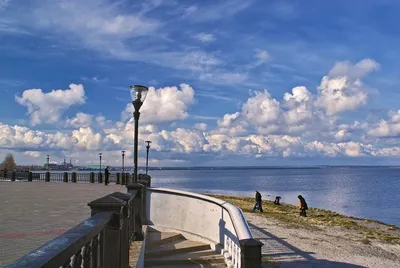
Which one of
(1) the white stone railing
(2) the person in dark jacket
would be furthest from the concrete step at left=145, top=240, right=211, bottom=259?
(2) the person in dark jacket

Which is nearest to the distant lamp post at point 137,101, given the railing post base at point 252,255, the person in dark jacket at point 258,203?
the railing post base at point 252,255

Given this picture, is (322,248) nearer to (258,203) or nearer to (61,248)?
(61,248)

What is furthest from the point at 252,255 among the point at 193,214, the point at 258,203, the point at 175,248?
the point at 258,203

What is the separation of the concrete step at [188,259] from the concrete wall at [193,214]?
0.41m

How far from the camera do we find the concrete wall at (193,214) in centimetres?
968

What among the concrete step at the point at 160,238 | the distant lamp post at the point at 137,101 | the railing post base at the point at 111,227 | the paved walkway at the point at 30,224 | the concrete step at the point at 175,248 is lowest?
the concrete step at the point at 175,248

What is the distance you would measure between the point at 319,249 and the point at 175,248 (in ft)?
19.5

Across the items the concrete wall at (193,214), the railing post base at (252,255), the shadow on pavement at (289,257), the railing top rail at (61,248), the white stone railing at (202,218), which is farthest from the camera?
the shadow on pavement at (289,257)

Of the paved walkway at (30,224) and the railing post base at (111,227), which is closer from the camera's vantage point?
the railing post base at (111,227)

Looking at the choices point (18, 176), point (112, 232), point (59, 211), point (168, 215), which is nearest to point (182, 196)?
point (168, 215)

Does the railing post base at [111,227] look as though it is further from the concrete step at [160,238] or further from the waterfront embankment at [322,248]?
the waterfront embankment at [322,248]

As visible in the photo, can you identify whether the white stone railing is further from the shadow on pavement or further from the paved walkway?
the paved walkway

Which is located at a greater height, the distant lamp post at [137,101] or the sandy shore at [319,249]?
the distant lamp post at [137,101]

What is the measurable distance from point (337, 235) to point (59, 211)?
12.2 meters
